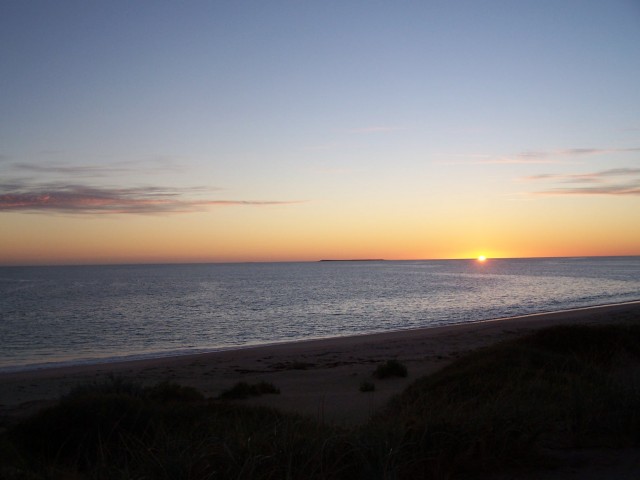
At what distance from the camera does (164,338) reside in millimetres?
32312

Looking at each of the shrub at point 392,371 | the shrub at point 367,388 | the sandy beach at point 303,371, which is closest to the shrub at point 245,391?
the sandy beach at point 303,371

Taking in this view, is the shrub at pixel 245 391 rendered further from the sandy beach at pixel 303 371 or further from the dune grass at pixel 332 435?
the dune grass at pixel 332 435

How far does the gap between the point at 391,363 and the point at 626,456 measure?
1068 cm

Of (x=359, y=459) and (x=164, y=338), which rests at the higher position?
(x=359, y=459)

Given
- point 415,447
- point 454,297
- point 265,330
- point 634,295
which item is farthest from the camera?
point 454,297

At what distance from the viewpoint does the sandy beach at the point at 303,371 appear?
13.2 meters

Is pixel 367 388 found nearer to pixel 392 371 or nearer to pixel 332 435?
pixel 392 371

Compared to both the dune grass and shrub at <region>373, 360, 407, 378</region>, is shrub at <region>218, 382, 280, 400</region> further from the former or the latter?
the dune grass

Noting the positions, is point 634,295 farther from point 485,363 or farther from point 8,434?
point 8,434

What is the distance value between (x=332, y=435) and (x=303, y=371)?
43.8 ft

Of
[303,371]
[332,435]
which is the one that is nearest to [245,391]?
[303,371]

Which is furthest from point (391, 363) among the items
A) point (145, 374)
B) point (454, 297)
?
point (454, 297)

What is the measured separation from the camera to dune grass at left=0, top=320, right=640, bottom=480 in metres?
5.24

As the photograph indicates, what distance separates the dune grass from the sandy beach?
265cm
